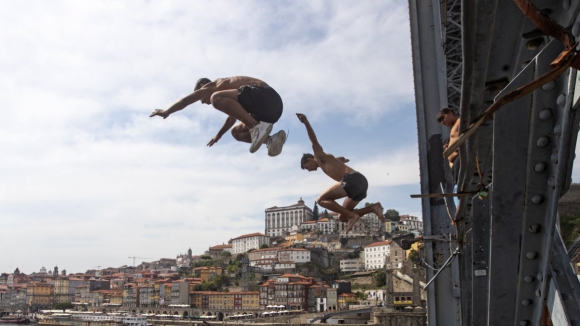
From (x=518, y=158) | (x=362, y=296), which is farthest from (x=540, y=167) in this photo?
(x=362, y=296)

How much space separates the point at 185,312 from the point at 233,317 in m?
10.1

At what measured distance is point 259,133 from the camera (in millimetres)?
3988

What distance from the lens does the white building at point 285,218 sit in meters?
115

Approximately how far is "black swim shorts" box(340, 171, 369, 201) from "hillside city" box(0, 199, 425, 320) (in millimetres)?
40525

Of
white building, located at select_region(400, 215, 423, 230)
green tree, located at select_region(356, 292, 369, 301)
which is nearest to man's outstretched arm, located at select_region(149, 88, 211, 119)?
green tree, located at select_region(356, 292, 369, 301)

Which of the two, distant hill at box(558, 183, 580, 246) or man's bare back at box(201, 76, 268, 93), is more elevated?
distant hill at box(558, 183, 580, 246)

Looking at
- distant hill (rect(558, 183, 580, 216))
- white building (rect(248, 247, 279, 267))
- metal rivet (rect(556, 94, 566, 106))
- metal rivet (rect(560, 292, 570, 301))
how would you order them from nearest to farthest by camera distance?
metal rivet (rect(556, 94, 566, 106)) < metal rivet (rect(560, 292, 570, 301)) < distant hill (rect(558, 183, 580, 216)) < white building (rect(248, 247, 279, 267))

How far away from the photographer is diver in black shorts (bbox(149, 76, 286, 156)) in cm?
393

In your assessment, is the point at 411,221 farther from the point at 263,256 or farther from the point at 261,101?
the point at 261,101

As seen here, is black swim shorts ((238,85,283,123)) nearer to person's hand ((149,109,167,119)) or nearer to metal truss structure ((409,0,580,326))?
person's hand ((149,109,167,119))

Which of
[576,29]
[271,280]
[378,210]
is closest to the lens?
[576,29]

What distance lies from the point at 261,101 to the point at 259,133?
0.81ft

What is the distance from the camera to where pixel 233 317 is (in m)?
65.6

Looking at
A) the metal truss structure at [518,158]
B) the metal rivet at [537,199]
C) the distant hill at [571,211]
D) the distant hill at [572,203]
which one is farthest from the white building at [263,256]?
the metal rivet at [537,199]
